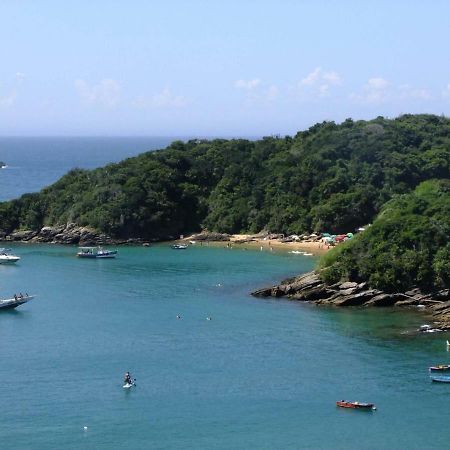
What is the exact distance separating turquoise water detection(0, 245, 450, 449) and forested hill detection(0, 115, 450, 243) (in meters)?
22.5

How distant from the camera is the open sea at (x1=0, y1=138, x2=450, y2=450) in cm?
4212

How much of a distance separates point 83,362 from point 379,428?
16516 mm

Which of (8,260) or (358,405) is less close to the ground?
(8,260)

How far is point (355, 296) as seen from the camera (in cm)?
6519

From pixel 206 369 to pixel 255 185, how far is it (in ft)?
182

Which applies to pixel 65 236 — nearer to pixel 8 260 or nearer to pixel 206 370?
pixel 8 260

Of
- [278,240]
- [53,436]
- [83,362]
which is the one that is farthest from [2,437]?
[278,240]

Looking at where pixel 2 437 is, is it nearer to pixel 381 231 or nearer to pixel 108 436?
pixel 108 436

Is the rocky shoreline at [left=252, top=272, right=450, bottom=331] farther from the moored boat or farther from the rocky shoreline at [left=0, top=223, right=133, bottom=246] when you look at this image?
the rocky shoreline at [left=0, top=223, right=133, bottom=246]

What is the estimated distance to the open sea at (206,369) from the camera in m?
42.1

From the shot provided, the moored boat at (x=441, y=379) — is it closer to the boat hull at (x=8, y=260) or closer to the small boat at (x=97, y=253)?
the small boat at (x=97, y=253)

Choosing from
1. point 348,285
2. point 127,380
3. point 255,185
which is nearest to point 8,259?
point 255,185

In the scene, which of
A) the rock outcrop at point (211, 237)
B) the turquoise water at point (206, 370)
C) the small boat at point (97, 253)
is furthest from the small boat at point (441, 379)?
the rock outcrop at point (211, 237)

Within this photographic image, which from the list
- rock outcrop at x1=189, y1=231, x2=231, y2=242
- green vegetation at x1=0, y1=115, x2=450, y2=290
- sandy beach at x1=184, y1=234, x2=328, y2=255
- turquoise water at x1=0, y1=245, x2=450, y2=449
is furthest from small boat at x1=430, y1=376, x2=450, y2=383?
rock outcrop at x1=189, y1=231, x2=231, y2=242
